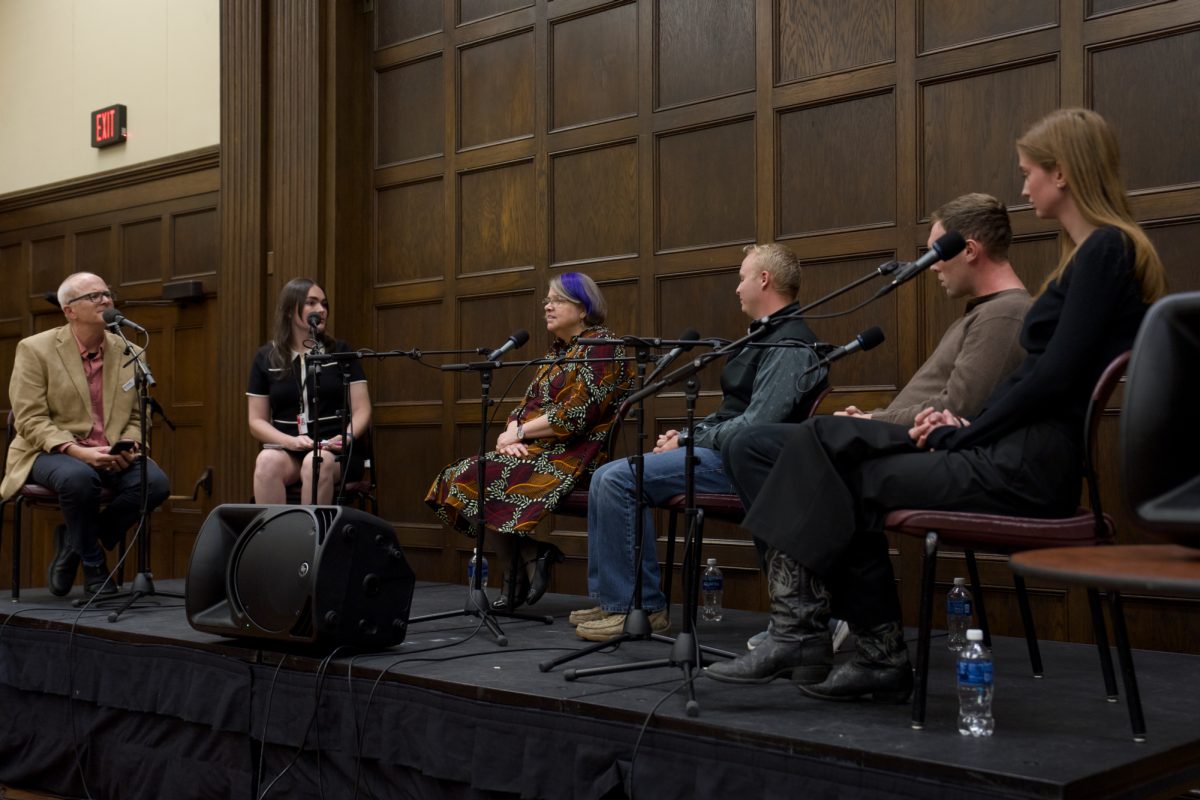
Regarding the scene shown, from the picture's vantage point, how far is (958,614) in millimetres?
3605

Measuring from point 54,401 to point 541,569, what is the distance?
222cm

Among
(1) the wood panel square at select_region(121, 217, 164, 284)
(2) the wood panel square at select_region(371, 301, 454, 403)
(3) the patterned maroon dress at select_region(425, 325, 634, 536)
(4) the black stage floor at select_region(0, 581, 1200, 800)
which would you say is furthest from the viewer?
(1) the wood panel square at select_region(121, 217, 164, 284)

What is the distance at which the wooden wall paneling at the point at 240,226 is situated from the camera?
6.11 metres

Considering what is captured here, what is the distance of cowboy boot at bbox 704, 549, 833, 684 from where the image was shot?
2.68 metres

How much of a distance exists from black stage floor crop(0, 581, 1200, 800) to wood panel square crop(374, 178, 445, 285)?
75.4 inches

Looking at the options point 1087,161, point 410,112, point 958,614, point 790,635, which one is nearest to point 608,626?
point 790,635

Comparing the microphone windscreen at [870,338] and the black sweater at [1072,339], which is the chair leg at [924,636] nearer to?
the black sweater at [1072,339]

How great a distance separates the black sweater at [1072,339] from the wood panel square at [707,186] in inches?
83.6

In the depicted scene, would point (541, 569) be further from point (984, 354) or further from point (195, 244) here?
point (195, 244)

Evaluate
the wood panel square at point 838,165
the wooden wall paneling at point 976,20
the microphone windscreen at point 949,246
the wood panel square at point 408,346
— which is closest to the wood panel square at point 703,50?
the wood panel square at point 838,165

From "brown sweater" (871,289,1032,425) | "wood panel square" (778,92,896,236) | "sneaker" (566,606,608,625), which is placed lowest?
"sneaker" (566,606,608,625)

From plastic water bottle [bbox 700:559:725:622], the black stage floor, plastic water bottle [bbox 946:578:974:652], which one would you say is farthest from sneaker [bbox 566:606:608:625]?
plastic water bottle [bbox 946:578:974:652]

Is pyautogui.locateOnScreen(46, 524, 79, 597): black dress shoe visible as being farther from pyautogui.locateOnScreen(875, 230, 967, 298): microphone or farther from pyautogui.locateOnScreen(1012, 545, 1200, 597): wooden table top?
pyautogui.locateOnScreen(1012, 545, 1200, 597): wooden table top

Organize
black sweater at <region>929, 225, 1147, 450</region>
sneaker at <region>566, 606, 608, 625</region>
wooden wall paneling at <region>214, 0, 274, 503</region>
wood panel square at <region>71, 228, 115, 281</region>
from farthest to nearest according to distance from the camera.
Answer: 1. wood panel square at <region>71, 228, 115, 281</region>
2. wooden wall paneling at <region>214, 0, 274, 503</region>
3. sneaker at <region>566, 606, 608, 625</region>
4. black sweater at <region>929, 225, 1147, 450</region>
